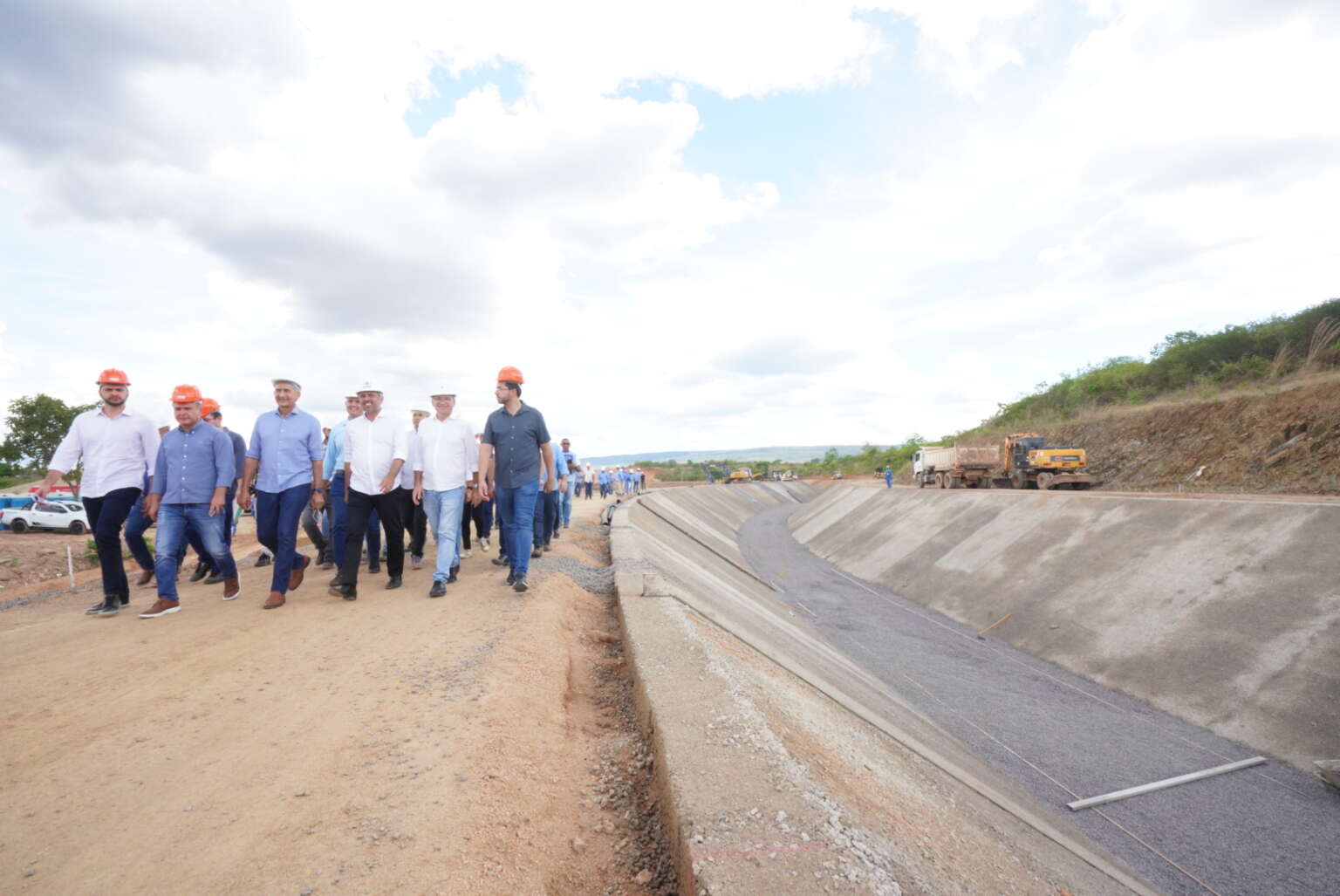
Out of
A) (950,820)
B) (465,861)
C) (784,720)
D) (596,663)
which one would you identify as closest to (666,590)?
(596,663)

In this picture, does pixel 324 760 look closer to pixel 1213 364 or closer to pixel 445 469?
pixel 445 469

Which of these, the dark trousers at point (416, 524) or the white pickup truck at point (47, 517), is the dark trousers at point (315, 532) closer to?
the dark trousers at point (416, 524)

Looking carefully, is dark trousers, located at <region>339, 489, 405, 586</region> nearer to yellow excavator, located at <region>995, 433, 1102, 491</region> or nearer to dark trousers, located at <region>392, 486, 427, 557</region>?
dark trousers, located at <region>392, 486, 427, 557</region>

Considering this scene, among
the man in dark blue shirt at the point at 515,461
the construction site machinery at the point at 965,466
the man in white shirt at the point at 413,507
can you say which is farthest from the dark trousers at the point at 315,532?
the construction site machinery at the point at 965,466

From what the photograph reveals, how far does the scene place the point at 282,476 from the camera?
5.94 metres

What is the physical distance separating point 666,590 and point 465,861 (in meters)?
4.20

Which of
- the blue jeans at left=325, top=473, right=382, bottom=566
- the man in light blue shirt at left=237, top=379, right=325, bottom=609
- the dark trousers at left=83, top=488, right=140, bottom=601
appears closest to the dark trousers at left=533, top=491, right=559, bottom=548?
the blue jeans at left=325, top=473, right=382, bottom=566

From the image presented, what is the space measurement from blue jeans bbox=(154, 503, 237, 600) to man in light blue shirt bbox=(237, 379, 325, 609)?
1.24 feet

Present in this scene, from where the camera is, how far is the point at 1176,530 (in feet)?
32.5

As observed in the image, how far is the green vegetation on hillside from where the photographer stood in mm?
22000

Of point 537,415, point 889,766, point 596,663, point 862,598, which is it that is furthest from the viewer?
point 862,598

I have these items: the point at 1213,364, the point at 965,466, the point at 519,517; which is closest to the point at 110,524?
the point at 519,517

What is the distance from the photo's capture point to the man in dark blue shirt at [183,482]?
5.75 meters

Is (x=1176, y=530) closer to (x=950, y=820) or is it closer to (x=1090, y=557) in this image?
(x=1090, y=557)
